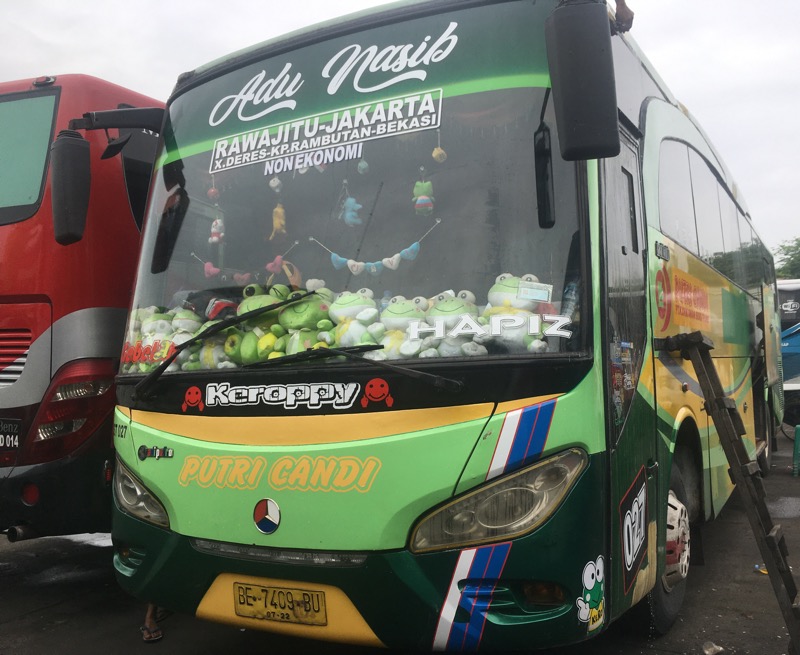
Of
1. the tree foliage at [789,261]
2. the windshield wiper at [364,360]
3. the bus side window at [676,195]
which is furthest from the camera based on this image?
the tree foliage at [789,261]

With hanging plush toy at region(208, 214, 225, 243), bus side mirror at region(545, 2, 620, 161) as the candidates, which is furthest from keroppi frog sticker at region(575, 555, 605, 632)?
hanging plush toy at region(208, 214, 225, 243)

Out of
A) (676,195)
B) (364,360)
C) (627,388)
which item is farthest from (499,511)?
(676,195)

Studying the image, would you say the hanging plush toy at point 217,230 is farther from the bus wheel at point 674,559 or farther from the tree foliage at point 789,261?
the tree foliage at point 789,261

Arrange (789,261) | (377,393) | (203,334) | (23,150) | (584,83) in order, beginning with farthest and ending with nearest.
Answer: (789,261) < (23,150) < (203,334) < (377,393) < (584,83)

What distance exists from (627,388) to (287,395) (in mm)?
1406

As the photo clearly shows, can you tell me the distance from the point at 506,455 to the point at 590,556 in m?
0.49

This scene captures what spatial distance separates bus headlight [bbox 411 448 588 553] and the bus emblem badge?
58 centimetres

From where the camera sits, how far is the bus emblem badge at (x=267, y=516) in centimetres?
301

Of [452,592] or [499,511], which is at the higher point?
[499,511]

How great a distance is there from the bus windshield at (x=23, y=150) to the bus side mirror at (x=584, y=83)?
3470mm

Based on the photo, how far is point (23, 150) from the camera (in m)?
5.01

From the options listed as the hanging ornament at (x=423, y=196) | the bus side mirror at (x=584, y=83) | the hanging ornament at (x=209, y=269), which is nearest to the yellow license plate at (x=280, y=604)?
the hanging ornament at (x=209, y=269)

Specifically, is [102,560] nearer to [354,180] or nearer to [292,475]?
[292,475]

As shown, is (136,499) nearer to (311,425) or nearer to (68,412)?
(311,425)
